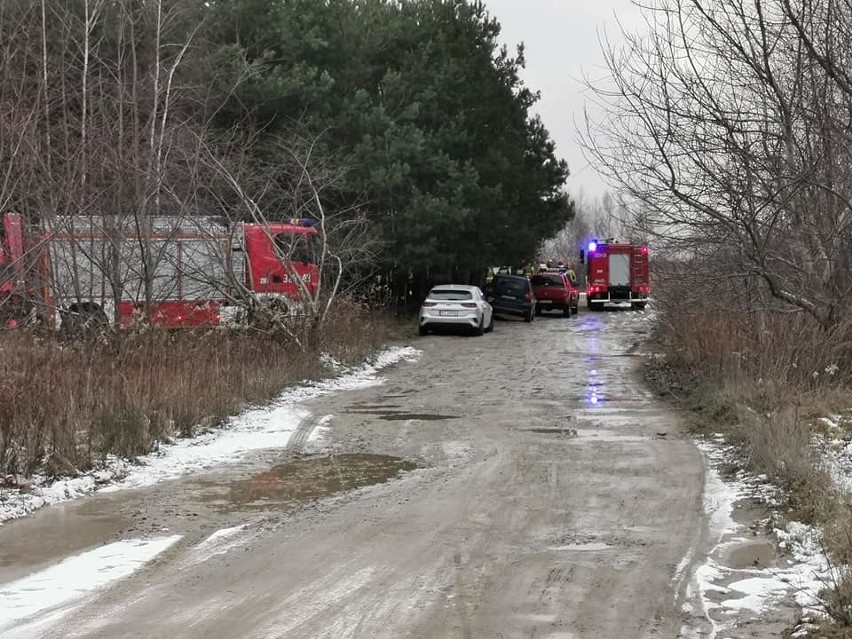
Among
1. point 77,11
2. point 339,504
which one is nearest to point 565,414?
point 339,504

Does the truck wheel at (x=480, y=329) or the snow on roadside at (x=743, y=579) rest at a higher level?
the truck wheel at (x=480, y=329)

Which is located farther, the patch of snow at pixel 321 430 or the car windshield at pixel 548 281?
the car windshield at pixel 548 281

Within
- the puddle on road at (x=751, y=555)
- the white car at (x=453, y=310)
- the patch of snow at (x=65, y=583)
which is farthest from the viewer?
the white car at (x=453, y=310)

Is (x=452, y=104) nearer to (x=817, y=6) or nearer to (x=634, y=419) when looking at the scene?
(x=634, y=419)

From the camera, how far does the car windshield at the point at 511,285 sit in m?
35.7

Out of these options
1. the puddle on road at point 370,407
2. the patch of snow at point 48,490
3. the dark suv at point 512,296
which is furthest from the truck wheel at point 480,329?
the patch of snow at point 48,490

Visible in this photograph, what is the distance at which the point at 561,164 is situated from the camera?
4409cm

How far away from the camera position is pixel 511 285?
35.9 m

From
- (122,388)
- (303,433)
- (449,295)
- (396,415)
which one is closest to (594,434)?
(396,415)

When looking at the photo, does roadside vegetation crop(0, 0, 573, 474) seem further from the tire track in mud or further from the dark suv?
the dark suv

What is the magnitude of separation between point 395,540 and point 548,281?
34.2 meters

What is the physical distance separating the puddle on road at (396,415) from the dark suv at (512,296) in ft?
73.1

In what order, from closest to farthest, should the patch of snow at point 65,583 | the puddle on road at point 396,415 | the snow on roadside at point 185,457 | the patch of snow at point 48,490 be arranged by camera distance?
1. the patch of snow at point 65,583
2. the patch of snow at point 48,490
3. the snow on roadside at point 185,457
4. the puddle on road at point 396,415

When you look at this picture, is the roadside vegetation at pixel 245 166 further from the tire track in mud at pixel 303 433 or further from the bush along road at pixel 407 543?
the bush along road at pixel 407 543
